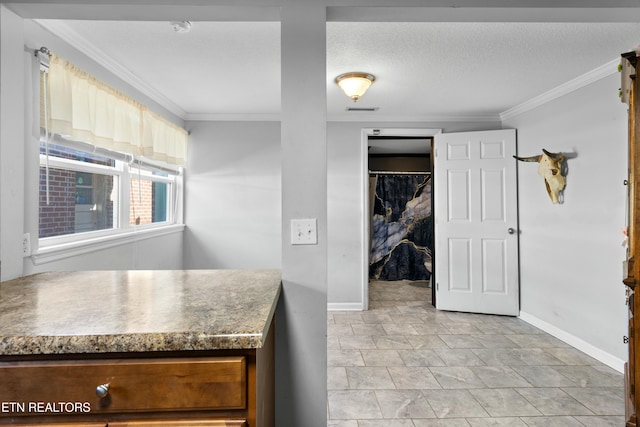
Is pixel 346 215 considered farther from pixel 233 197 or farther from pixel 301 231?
pixel 301 231

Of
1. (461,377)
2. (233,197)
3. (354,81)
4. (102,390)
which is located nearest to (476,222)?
(461,377)

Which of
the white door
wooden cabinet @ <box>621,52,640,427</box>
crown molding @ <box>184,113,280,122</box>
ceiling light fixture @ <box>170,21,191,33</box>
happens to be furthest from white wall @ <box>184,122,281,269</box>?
wooden cabinet @ <box>621,52,640,427</box>

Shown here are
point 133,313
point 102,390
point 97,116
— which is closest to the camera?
point 102,390

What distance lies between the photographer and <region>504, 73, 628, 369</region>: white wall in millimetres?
2471

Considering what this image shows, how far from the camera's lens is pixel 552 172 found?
2941mm

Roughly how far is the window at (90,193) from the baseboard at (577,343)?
4.10 metres

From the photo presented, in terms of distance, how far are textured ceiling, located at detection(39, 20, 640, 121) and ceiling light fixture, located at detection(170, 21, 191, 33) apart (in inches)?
1.5

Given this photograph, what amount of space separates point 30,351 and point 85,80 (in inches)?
76.7

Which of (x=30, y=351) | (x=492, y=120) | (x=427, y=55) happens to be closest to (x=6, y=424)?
(x=30, y=351)

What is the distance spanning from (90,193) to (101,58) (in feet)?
3.28

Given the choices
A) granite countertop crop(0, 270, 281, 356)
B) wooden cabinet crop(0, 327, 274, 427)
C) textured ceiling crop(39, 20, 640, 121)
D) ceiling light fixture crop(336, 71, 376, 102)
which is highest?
textured ceiling crop(39, 20, 640, 121)

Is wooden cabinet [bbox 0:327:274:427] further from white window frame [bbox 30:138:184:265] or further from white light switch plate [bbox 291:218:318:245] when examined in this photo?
white window frame [bbox 30:138:184:265]

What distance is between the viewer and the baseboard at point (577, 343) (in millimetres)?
2453

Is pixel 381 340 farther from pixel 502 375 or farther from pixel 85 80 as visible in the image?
pixel 85 80
